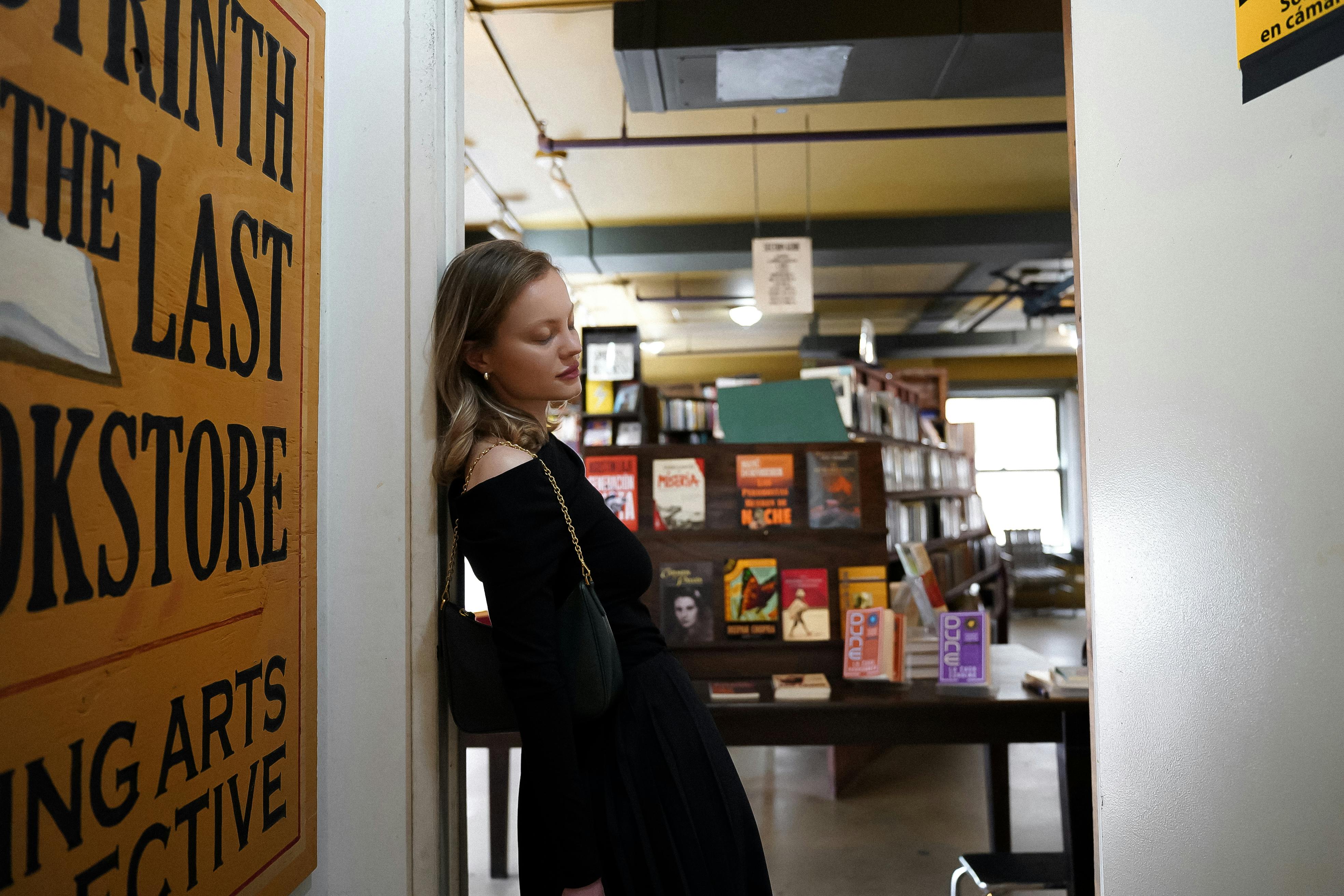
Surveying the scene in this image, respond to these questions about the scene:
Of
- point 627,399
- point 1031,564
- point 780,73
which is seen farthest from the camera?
point 1031,564

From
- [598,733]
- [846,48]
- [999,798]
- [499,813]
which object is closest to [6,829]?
[598,733]

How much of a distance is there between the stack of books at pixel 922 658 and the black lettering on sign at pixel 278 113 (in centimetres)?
202

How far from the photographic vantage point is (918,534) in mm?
4770

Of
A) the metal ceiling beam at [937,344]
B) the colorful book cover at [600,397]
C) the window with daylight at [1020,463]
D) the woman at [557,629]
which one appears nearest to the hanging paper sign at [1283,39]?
the woman at [557,629]

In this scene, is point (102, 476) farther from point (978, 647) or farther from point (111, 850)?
point (978, 647)

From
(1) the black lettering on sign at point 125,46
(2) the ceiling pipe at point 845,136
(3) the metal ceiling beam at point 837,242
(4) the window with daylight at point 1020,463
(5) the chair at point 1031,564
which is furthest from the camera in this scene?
(4) the window with daylight at point 1020,463

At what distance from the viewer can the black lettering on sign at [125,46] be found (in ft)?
2.12

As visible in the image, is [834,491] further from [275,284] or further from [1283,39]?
[275,284]

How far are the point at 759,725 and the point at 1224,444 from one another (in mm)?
1424

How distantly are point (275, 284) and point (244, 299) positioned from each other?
0.07m

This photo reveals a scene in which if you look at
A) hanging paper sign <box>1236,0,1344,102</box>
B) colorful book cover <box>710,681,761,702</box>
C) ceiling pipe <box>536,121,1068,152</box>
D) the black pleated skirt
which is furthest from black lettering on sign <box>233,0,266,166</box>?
ceiling pipe <box>536,121,1068,152</box>

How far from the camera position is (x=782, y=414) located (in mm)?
2676

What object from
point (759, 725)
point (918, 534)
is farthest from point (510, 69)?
point (759, 725)

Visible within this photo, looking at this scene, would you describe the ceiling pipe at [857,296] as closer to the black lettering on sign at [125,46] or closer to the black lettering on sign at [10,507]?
the black lettering on sign at [125,46]
